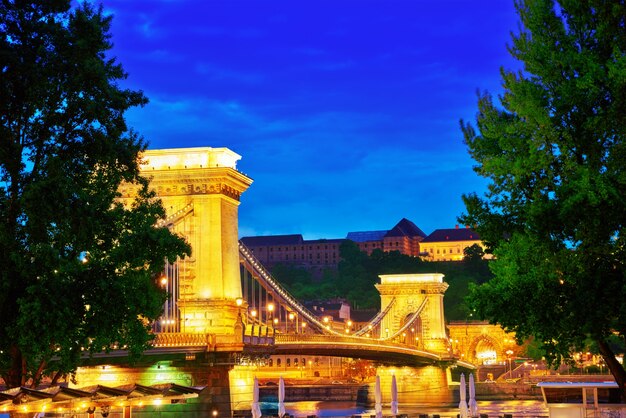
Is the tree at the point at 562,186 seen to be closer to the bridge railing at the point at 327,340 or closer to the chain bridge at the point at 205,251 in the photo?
the chain bridge at the point at 205,251

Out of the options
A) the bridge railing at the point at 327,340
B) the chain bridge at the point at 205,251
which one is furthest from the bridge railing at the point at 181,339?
the bridge railing at the point at 327,340

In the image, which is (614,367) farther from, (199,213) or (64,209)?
(199,213)

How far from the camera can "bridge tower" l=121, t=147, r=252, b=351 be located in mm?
49469

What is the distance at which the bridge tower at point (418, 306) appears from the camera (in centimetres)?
11100

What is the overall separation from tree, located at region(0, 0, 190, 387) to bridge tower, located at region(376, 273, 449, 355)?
279 ft

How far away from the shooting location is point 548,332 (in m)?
25.9

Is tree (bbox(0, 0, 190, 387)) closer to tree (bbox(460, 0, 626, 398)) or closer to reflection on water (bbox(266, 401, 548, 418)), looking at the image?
tree (bbox(460, 0, 626, 398))

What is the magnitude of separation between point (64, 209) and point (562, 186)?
1118cm

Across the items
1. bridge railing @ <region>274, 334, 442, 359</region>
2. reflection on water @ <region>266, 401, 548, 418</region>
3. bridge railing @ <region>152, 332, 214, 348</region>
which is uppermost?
bridge railing @ <region>274, 334, 442, 359</region>

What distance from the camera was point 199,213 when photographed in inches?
1971

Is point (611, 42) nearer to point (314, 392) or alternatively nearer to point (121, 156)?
point (121, 156)

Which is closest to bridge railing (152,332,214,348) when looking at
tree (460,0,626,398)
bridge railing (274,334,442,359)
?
bridge railing (274,334,442,359)

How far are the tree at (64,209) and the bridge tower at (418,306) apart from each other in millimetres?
85112

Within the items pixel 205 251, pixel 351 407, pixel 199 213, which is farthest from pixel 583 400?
pixel 351 407
